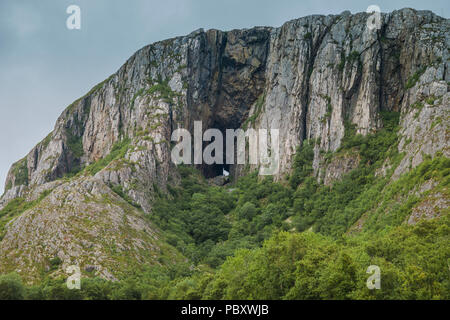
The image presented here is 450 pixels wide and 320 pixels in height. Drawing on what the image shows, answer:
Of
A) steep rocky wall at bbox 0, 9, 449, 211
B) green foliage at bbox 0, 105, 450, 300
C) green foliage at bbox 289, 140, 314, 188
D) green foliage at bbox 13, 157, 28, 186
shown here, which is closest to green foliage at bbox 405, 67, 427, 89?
steep rocky wall at bbox 0, 9, 449, 211

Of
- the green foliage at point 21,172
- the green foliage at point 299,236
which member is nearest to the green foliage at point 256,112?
the green foliage at point 299,236

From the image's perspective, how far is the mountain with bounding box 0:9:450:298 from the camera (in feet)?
255

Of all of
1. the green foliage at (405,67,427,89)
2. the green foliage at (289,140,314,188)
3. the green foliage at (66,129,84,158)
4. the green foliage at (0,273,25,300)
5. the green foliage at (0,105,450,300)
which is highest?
the green foliage at (405,67,427,89)

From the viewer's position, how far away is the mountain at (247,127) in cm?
7788

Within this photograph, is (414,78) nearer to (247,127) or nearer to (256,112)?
(256,112)

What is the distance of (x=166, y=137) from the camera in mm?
124750

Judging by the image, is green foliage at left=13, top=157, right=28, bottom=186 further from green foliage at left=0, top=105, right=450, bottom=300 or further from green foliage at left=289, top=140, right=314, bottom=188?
green foliage at left=289, top=140, right=314, bottom=188

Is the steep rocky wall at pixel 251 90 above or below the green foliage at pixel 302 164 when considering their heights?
above

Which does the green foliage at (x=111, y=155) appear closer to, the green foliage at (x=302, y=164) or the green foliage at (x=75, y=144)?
the green foliage at (x=75, y=144)

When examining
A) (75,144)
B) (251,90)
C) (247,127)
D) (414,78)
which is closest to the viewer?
(414,78)

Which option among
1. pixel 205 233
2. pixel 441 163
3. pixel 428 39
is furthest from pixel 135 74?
pixel 441 163

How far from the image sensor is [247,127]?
145 metres

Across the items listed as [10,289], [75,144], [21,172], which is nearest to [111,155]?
[75,144]
